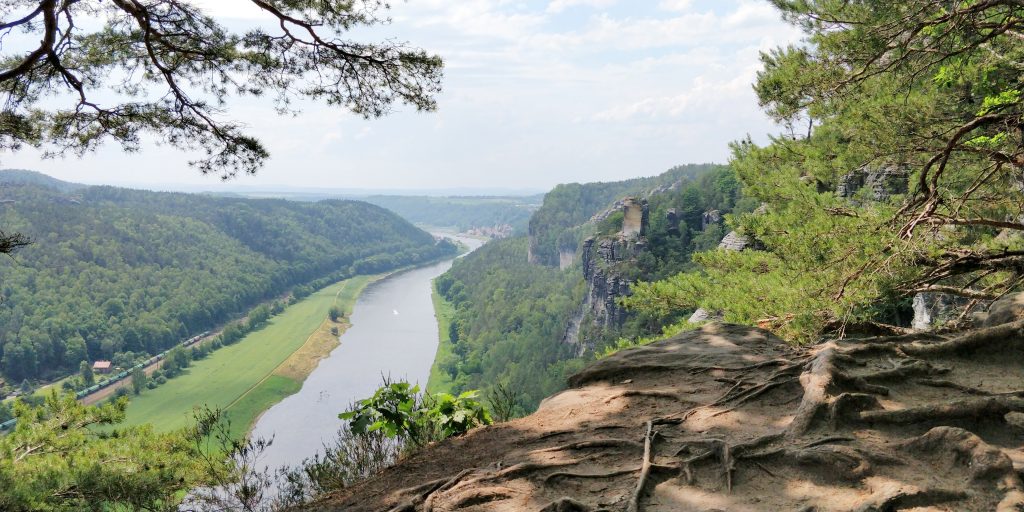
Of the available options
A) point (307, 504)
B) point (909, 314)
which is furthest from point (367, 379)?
point (307, 504)

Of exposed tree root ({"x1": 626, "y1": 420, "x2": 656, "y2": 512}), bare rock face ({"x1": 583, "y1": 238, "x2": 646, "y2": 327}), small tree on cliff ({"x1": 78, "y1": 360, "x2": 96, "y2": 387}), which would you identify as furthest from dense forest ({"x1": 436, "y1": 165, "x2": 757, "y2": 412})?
small tree on cliff ({"x1": 78, "y1": 360, "x2": 96, "y2": 387})

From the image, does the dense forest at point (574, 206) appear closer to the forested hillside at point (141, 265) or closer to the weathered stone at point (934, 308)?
the forested hillside at point (141, 265)

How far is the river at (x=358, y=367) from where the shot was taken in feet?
144

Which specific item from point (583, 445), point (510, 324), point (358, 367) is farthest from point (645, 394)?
point (510, 324)

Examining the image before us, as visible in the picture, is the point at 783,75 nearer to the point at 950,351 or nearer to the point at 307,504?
the point at 950,351

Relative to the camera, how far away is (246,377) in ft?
204

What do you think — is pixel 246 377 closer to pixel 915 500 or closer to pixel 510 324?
pixel 510 324

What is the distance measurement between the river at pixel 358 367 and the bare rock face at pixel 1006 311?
24.0 m

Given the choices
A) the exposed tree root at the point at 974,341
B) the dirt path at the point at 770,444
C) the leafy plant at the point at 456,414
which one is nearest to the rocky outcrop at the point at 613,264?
the leafy plant at the point at 456,414

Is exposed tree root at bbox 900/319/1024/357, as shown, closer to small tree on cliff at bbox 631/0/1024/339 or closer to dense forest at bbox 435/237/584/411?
small tree on cliff at bbox 631/0/1024/339

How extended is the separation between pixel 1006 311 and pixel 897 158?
10.5 ft

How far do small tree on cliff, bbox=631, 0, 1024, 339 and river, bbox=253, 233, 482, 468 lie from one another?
2158cm

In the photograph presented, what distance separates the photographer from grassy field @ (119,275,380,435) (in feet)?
173

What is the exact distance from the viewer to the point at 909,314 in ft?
40.3
